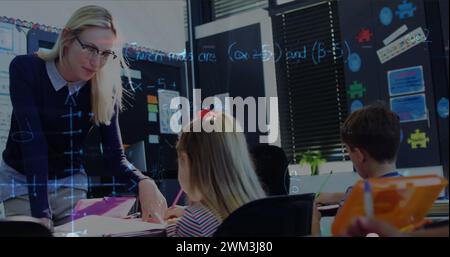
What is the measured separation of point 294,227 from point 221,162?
0.32 metres

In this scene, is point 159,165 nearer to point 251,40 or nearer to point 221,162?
point 221,162

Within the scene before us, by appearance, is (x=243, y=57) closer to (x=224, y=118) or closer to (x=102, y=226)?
(x=224, y=118)

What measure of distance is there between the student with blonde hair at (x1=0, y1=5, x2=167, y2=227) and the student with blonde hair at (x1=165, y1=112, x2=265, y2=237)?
6.9 inches

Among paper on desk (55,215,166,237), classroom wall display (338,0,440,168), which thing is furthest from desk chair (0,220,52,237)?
classroom wall display (338,0,440,168)

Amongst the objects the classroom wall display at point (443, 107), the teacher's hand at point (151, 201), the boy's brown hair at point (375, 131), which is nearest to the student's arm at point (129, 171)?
the teacher's hand at point (151, 201)

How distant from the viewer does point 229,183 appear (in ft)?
5.49

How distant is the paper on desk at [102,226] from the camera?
1776mm

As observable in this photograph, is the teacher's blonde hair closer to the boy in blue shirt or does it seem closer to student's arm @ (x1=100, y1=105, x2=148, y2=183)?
student's arm @ (x1=100, y1=105, x2=148, y2=183)

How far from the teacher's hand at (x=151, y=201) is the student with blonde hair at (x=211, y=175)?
44 mm

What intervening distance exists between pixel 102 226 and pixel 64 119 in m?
0.41

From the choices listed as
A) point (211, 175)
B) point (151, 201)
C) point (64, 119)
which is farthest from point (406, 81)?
point (64, 119)

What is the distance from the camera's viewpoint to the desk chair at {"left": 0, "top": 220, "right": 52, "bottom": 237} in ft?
4.40

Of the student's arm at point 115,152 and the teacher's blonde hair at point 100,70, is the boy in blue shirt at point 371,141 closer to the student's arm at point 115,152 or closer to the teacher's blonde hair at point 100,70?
the student's arm at point 115,152

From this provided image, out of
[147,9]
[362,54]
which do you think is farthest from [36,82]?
[362,54]
